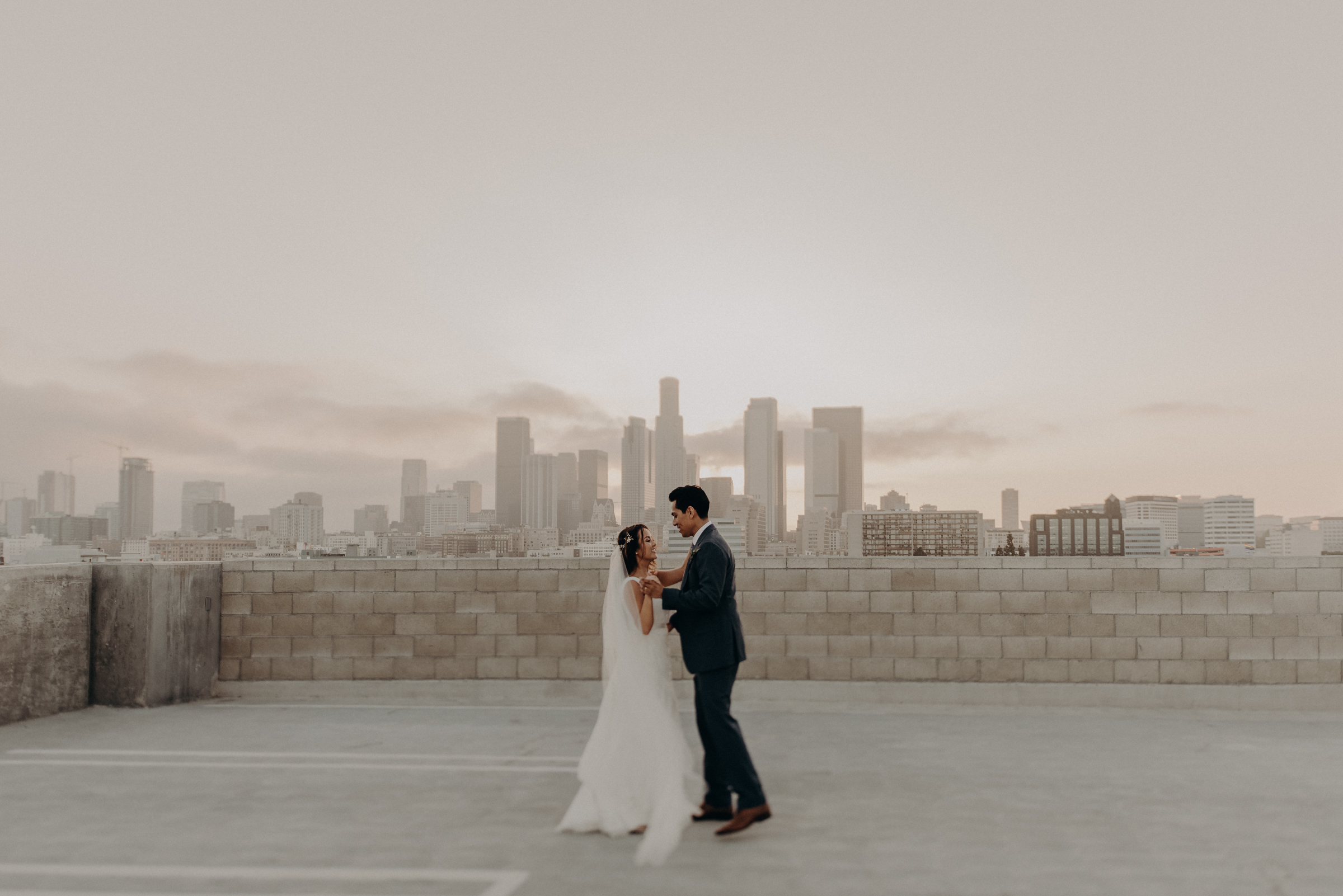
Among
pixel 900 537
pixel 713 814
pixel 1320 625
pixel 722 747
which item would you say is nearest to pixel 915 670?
pixel 1320 625

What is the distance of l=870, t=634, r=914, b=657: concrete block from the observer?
8.31 meters

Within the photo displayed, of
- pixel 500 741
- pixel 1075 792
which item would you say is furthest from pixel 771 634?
pixel 1075 792

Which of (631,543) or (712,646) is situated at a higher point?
(631,543)

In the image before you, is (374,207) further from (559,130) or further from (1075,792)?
(1075,792)

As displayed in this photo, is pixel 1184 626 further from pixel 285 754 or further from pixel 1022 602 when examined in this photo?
pixel 285 754

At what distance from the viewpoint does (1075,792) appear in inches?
205

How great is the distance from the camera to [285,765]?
19.7 ft

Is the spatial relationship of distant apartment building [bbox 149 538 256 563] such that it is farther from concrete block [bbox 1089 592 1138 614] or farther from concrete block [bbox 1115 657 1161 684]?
concrete block [bbox 1115 657 1161 684]

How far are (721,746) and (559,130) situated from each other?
17539 mm

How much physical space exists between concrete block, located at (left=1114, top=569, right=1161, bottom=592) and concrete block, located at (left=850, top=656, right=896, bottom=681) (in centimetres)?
228

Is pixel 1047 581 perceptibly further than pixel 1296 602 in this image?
Yes

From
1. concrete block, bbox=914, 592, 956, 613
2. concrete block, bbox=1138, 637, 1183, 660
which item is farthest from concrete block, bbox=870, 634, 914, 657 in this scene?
concrete block, bbox=1138, 637, 1183, 660

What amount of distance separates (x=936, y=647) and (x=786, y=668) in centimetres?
146

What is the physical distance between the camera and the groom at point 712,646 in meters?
4.57
